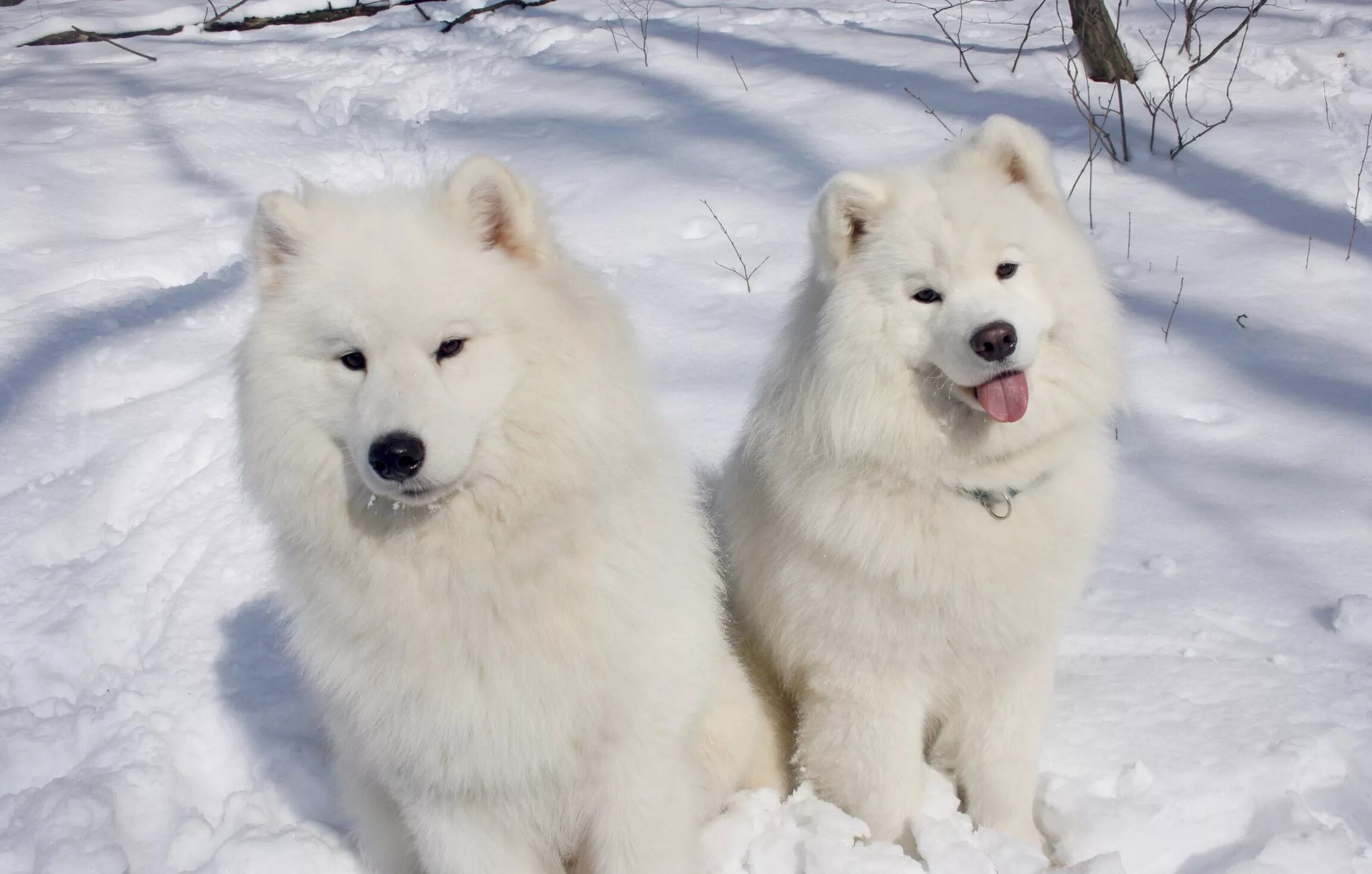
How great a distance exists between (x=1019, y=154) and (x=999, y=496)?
0.84 metres

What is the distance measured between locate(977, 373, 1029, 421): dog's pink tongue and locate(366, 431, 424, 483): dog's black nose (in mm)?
1246

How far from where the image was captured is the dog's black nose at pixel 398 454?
187 centimetres

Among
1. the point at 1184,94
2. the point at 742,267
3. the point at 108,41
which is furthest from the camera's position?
the point at 108,41

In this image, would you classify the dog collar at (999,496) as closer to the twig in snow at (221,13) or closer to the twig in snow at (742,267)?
the twig in snow at (742,267)

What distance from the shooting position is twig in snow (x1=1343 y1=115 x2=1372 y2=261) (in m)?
4.85

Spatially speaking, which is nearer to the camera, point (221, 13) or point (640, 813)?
point (640, 813)

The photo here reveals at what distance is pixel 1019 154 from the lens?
2.46 m

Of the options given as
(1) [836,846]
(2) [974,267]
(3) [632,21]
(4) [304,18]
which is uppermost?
(2) [974,267]

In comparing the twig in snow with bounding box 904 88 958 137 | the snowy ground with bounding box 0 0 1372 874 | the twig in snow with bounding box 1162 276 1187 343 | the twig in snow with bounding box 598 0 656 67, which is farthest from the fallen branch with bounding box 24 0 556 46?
the twig in snow with bounding box 1162 276 1187 343

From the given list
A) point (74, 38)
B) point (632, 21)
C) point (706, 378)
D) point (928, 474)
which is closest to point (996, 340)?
point (928, 474)

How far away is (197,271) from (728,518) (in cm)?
399

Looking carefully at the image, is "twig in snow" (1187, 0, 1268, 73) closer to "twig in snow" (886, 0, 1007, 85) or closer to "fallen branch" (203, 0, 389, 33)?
"twig in snow" (886, 0, 1007, 85)

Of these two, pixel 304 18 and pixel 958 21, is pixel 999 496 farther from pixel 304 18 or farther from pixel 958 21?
pixel 304 18

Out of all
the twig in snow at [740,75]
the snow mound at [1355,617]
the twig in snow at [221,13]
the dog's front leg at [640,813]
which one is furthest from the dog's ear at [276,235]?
the twig in snow at [221,13]
